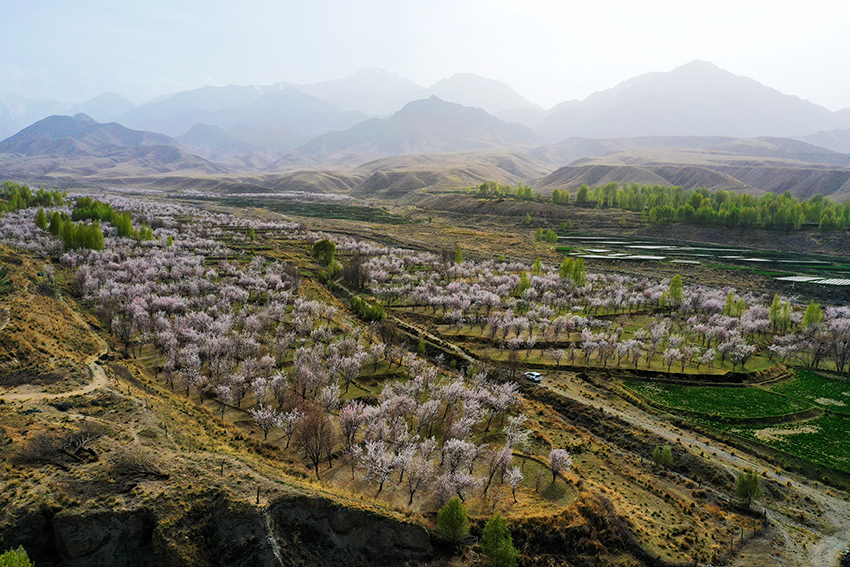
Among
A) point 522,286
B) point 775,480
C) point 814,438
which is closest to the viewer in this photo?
point 775,480

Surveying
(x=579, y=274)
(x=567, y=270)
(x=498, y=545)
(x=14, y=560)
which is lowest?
(x=498, y=545)

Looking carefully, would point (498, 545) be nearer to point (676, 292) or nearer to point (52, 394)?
point (52, 394)

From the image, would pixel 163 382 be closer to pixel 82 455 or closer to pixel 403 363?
pixel 82 455

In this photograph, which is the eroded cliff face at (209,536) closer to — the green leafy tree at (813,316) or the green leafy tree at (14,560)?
the green leafy tree at (14,560)

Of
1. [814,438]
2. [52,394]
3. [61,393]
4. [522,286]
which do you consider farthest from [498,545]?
[522,286]

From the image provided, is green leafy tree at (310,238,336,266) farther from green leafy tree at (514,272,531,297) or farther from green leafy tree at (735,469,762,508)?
green leafy tree at (735,469,762,508)

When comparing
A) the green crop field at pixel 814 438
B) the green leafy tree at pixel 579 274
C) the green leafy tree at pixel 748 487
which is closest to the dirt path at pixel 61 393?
the green leafy tree at pixel 748 487
